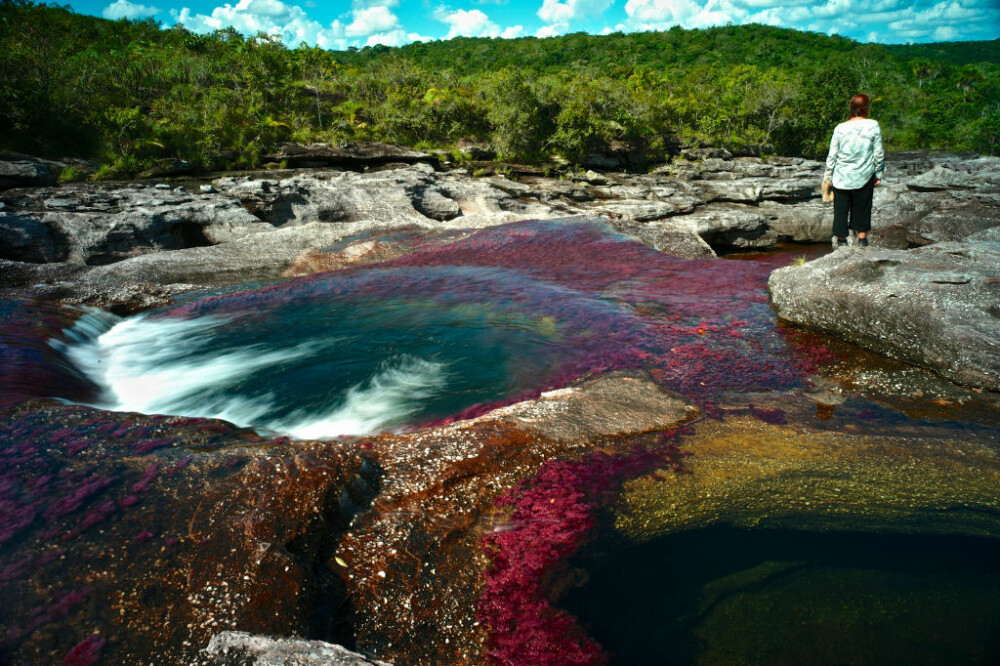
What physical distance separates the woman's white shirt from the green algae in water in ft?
21.7

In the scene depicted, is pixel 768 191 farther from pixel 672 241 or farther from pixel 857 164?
pixel 857 164

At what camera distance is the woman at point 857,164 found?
26.4 ft

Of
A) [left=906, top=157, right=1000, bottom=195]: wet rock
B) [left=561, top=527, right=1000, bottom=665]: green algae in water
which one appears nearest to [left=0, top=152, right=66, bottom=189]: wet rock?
[left=561, top=527, right=1000, bottom=665]: green algae in water

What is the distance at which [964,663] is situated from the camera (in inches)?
112

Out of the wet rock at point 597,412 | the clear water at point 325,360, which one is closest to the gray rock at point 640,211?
the clear water at point 325,360

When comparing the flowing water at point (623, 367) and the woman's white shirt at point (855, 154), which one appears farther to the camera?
the woman's white shirt at point (855, 154)

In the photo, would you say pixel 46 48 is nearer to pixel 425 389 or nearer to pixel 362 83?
pixel 362 83

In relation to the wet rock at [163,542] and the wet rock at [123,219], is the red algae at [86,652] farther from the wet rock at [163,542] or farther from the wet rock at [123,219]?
the wet rock at [123,219]

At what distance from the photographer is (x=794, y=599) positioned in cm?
329

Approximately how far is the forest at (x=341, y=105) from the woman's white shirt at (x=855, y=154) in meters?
26.4

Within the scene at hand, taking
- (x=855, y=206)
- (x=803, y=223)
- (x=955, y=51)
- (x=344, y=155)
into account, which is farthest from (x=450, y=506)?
(x=955, y=51)

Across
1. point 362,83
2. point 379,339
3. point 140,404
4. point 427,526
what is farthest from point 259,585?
point 362,83

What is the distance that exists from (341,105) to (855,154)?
37.5m

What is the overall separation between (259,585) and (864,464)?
4.87 metres
